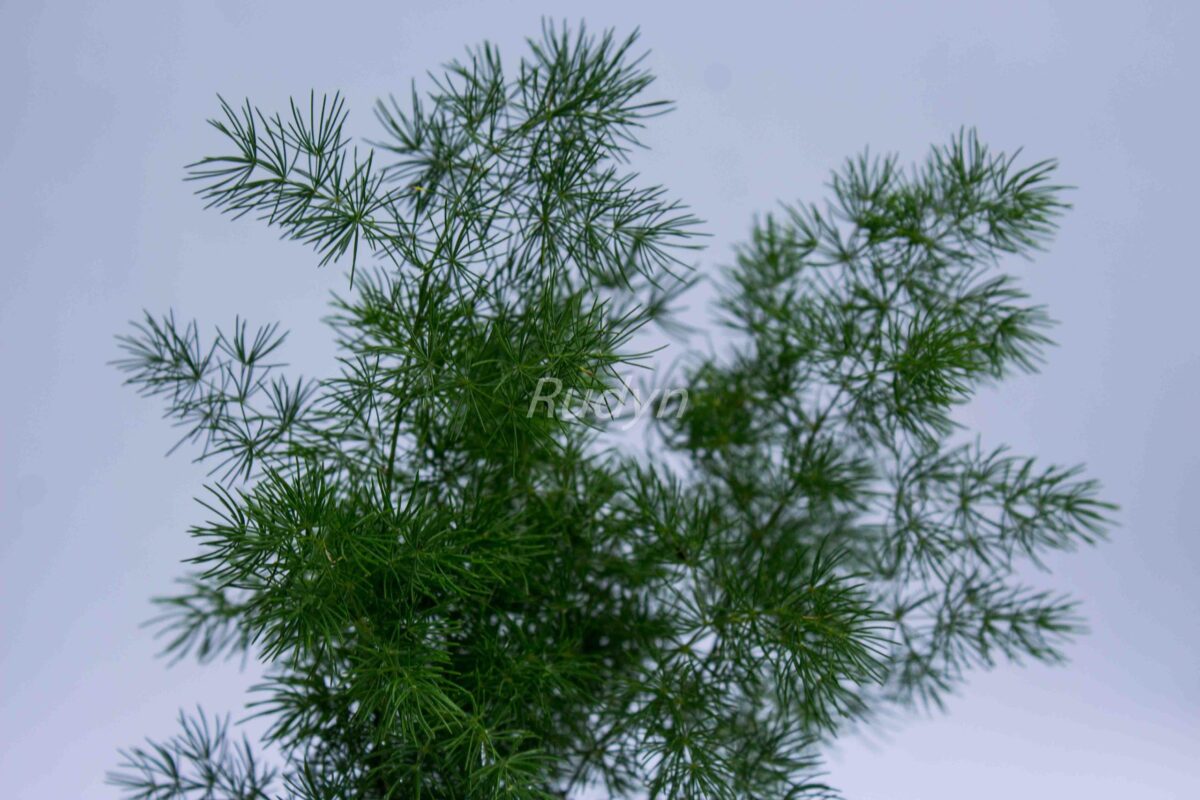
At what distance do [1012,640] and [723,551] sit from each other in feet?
1.50

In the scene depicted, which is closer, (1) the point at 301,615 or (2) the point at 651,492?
(1) the point at 301,615

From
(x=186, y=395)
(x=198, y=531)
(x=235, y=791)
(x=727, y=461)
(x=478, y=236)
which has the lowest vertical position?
(x=235, y=791)

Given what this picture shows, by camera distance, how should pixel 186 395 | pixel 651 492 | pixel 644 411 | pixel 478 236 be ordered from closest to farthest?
pixel 478 236 → pixel 186 395 → pixel 651 492 → pixel 644 411

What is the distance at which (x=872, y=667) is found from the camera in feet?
4.07

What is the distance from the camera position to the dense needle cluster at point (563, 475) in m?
1.15

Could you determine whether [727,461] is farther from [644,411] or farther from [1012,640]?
[1012,640]

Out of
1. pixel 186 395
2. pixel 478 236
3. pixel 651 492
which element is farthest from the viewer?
pixel 651 492

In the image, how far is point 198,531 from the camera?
3.48 ft

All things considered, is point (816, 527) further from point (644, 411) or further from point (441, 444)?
point (441, 444)

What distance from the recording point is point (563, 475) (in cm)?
145

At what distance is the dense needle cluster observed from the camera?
115 cm

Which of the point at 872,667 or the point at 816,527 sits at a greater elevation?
the point at 816,527

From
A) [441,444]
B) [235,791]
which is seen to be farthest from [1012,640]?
[235,791]

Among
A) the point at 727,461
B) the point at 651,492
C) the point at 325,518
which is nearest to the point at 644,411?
the point at 727,461
